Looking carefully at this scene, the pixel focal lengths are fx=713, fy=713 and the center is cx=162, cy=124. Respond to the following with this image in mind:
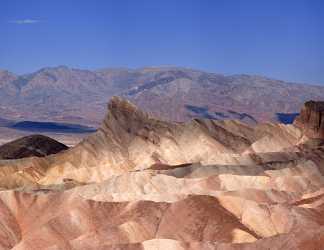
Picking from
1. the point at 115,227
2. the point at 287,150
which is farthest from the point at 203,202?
the point at 287,150

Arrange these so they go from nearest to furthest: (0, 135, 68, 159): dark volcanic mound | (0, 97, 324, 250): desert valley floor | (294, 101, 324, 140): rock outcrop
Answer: (0, 97, 324, 250): desert valley floor
(294, 101, 324, 140): rock outcrop
(0, 135, 68, 159): dark volcanic mound

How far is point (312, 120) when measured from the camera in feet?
342

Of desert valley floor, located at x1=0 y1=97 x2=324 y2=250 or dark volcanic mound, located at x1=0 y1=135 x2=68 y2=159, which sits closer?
desert valley floor, located at x1=0 y1=97 x2=324 y2=250

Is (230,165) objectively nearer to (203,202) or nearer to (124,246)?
(203,202)

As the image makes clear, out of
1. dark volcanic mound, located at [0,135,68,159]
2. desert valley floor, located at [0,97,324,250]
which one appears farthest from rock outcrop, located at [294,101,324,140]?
dark volcanic mound, located at [0,135,68,159]

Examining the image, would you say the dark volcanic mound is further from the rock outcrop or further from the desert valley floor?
the rock outcrop

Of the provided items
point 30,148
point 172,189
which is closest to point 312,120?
point 172,189

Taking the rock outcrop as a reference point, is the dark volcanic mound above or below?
below

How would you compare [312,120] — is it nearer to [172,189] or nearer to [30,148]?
[172,189]

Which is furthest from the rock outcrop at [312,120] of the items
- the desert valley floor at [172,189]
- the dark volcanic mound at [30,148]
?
the dark volcanic mound at [30,148]

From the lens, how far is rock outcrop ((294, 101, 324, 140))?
4021 inches

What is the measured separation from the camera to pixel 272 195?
7162 centimetres

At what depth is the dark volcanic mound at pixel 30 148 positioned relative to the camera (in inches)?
4572

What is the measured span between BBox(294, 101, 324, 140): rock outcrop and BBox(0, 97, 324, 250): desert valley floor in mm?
175
